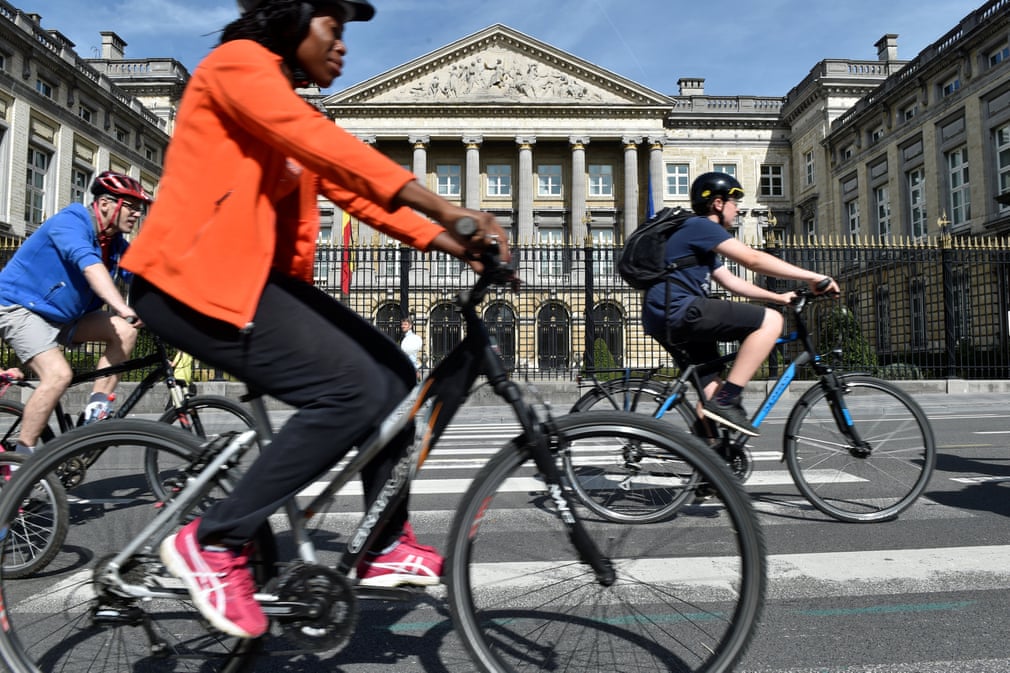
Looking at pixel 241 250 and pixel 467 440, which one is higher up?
pixel 241 250

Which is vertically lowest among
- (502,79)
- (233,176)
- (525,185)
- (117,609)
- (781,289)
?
(117,609)

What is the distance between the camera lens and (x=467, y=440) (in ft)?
28.5

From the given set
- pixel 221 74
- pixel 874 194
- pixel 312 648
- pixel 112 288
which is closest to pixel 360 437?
pixel 312 648

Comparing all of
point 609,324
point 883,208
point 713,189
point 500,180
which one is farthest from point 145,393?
point 500,180

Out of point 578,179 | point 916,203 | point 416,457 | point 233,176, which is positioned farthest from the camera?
point 578,179

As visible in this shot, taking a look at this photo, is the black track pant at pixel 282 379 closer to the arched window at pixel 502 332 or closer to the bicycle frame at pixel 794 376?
the arched window at pixel 502 332

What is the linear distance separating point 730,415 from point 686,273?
79 centimetres

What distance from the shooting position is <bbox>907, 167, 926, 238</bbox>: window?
35469mm

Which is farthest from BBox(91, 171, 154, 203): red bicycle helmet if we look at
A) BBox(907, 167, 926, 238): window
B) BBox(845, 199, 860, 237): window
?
A: BBox(845, 199, 860, 237): window

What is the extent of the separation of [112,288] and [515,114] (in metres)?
49.6

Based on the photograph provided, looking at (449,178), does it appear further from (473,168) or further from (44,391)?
(44,391)

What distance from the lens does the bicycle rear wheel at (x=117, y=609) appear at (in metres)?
1.88

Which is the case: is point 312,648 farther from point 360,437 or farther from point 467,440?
point 467,440

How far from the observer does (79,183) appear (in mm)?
36781
